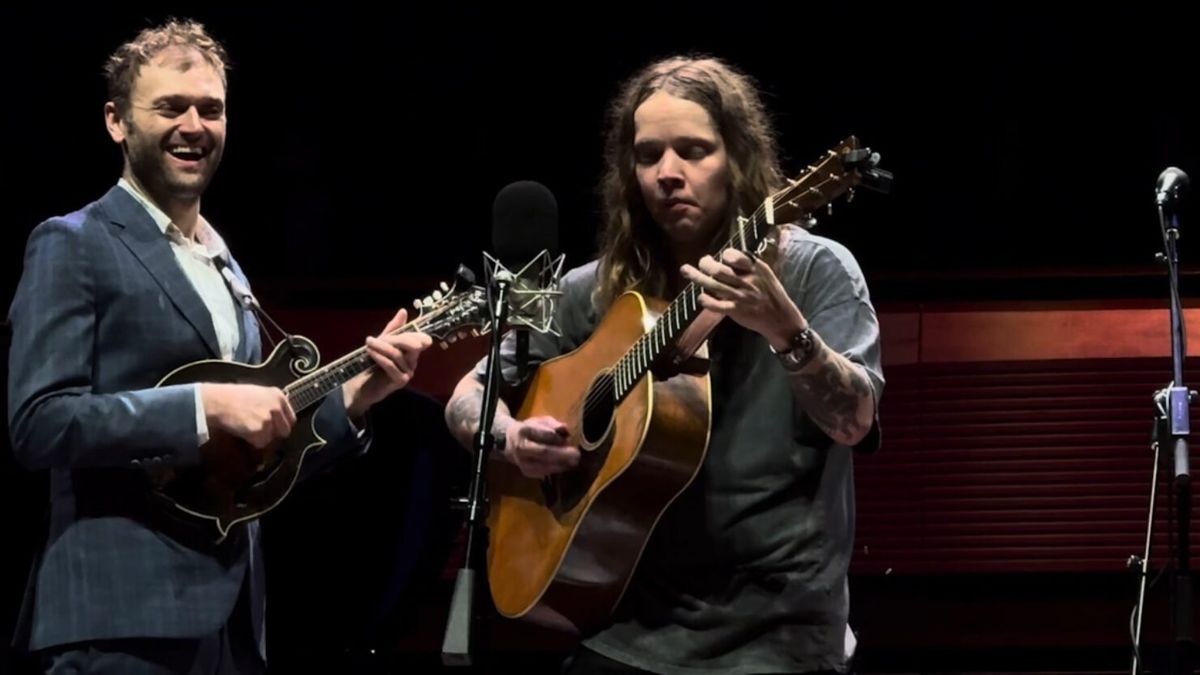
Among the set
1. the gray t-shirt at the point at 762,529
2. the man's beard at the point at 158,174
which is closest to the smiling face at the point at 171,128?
the man's beard at the point at 158,174

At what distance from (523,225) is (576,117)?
2872mm

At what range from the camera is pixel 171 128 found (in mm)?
3059

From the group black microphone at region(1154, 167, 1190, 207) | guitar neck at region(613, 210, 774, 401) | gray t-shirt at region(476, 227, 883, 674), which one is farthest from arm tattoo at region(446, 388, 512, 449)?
black microphone at region(1154, 167, 1190, 207)

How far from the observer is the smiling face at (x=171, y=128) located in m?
3.06

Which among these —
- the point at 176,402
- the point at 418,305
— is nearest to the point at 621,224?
the point at 418,305

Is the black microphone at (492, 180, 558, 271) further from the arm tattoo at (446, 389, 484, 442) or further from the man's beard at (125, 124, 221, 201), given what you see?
the man's beard at (125, 124, 221, 201)

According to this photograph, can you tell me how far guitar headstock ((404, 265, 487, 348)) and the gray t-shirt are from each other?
53 centimetres

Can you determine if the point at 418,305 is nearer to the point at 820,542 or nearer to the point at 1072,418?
the point at 820,542

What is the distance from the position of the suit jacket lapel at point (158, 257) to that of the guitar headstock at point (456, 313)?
1.42 feet

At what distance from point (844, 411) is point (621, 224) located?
0.76m

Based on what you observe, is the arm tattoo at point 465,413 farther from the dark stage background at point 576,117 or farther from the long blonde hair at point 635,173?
the dark stage background at point 576,117

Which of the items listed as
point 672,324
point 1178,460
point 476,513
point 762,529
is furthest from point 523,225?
point 1178,460

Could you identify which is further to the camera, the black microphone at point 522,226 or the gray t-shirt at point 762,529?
the black microphone at point 522,226

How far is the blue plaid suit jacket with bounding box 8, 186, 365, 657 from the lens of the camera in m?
2.75
